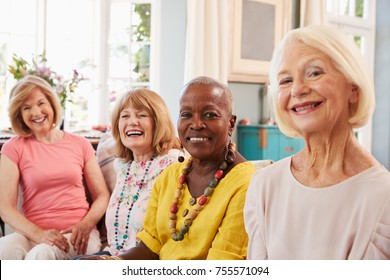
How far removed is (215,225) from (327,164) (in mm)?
329

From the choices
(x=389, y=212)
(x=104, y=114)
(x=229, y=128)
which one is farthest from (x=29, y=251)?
(x=104, y=114)

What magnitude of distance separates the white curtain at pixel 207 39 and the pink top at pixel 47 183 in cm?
192

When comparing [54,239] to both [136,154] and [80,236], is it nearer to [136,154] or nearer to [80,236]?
[80,236]

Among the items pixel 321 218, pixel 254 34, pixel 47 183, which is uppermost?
pixel 254 34

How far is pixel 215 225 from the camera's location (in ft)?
3.65

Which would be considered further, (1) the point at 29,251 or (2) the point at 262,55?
(2) the point at 262,55

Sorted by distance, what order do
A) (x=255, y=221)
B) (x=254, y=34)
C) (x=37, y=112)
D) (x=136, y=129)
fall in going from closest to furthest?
(x=255, y=221), (x=136, y=129), (x=37, y=112), (x=254, y=34)

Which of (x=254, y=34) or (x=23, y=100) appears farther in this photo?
(x=254, y=34)

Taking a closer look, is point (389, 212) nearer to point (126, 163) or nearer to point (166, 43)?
point (126, 163)

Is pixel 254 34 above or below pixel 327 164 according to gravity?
above

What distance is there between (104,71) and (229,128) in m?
2.98

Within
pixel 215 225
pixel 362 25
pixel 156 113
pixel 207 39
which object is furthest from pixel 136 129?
pixel 362 25

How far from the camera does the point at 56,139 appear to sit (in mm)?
1944

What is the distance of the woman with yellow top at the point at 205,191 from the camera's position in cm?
111
